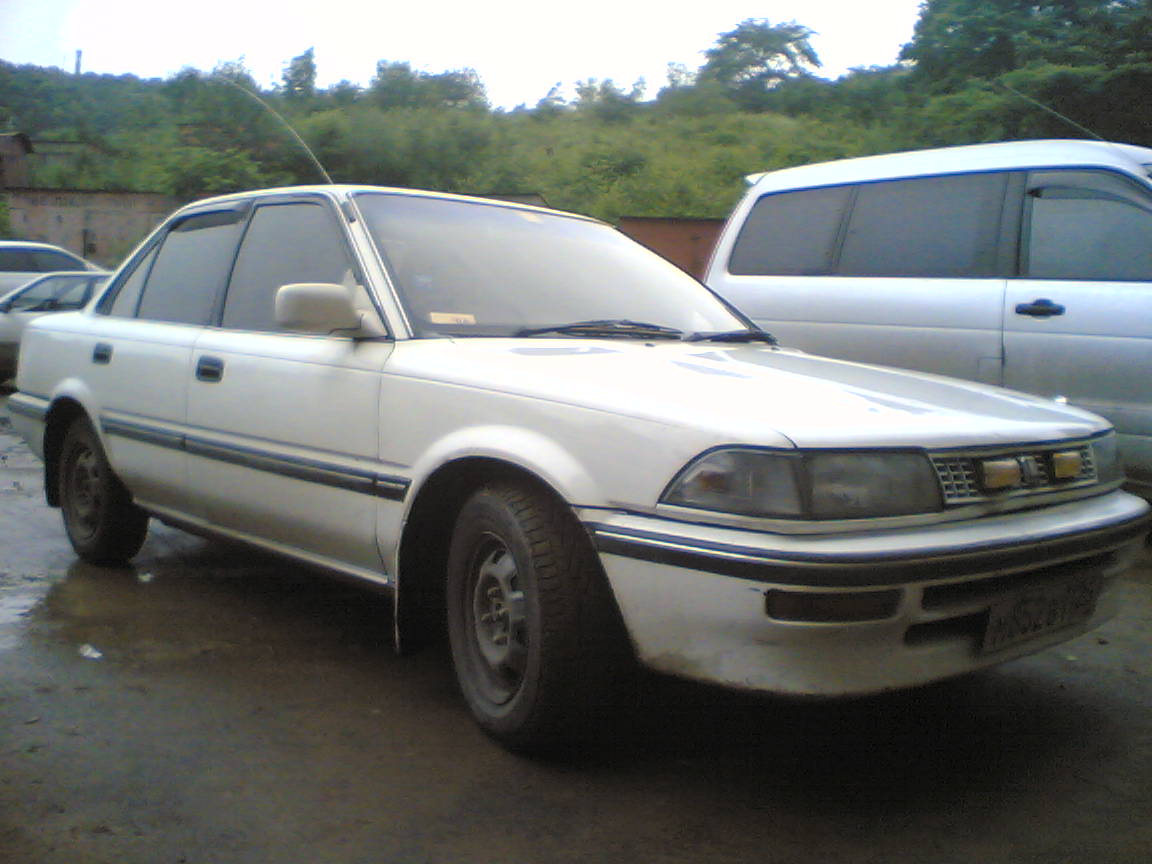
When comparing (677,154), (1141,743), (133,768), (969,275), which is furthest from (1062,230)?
(677,154)

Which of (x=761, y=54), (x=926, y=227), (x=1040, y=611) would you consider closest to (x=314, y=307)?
(x=1040, y=611)

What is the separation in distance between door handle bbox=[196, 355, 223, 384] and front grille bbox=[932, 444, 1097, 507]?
244 centimetres

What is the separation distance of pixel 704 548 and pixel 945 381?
1.34m

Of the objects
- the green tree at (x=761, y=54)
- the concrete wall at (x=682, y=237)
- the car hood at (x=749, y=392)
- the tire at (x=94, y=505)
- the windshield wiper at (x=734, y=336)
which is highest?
the green tree at (x=761, y=54)

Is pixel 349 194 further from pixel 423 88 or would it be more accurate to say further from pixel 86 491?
pixel 423 88

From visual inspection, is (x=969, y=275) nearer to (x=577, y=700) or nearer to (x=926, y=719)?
(x=926, y=719)

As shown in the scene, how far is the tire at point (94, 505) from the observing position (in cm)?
471

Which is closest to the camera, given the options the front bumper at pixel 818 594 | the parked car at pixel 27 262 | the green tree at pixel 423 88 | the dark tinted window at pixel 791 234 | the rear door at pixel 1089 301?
the front bumper at pixel 818 594

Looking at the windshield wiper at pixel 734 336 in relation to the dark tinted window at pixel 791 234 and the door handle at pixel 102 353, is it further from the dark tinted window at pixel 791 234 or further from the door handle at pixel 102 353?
the door handle at pixel 102 353

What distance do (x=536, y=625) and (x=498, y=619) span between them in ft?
0.99

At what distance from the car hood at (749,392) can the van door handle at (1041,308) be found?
198cm

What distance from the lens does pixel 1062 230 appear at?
5312mm

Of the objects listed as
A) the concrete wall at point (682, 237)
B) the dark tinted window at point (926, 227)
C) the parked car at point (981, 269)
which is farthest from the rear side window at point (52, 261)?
the dark tinted window at point (926, 227)

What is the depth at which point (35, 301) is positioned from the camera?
12.6 metres
